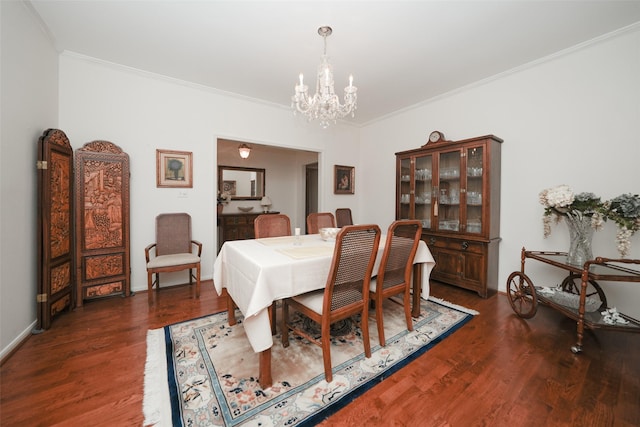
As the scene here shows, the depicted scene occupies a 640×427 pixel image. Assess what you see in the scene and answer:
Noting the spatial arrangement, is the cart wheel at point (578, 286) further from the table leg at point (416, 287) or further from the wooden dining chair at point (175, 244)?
the wooden dining chair at point (175, 244)

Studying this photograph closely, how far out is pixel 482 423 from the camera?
130 centimetres

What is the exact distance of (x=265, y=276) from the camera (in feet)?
4.91

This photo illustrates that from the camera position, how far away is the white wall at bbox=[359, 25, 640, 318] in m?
2.29

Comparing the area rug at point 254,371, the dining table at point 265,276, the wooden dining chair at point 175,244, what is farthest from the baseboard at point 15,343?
the dining table at point 265,276

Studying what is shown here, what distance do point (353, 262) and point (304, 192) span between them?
16.2 ft

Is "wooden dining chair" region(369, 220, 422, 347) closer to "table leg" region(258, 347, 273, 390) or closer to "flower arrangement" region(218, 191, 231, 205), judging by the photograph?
"table leg" region(258, 347, 273, 390)

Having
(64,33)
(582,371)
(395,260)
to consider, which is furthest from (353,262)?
(64,33)

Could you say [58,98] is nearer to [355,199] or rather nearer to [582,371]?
[355,199]

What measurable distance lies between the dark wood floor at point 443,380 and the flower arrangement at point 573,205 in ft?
3.34

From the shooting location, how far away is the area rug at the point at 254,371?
4.42 feet

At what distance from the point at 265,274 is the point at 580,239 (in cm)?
270

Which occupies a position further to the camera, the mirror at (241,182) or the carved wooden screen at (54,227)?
the mirror at (241,182)

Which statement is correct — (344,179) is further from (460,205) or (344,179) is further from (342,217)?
(460,205)

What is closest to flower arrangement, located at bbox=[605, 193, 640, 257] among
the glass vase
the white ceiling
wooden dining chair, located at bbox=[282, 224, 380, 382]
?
the glass vase
